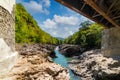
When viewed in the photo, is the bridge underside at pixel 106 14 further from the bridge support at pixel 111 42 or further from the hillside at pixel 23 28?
the hillside at pixel 23 28

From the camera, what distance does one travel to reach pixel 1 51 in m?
10.7

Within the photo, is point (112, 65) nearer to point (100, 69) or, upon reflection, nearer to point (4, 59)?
point (100, 69)

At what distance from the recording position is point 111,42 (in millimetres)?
20609

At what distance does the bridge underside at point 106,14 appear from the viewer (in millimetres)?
13805

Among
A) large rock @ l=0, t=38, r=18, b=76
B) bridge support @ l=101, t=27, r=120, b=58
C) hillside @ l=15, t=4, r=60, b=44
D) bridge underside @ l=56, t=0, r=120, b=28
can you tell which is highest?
hillside @ l=15, t=4, r=60, b=44

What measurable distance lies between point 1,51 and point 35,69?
1.79 meters

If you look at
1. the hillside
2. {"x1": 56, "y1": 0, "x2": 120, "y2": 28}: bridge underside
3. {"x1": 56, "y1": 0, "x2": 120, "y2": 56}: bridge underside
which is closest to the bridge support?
{"x1": 56, "y1": 0, "x2": 120, "y2": 56}: bridge underside

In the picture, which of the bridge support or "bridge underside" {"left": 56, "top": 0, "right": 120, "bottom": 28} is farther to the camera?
the bridge support

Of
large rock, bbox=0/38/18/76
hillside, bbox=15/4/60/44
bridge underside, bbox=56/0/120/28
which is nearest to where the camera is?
large rock, bbox=0/38/18/76

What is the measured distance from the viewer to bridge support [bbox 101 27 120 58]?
20.0m

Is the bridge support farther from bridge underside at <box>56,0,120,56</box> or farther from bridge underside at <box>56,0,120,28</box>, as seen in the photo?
bridge underside at <box>56,0,120,28</box>

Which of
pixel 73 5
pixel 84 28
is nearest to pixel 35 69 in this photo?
pixel 73 5

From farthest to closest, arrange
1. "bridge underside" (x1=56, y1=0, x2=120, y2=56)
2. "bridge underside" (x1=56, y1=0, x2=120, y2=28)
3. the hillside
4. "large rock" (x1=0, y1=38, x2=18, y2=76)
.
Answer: the hillside < "bridge underside" (x1=56, y1=0, x2=120, y2=56) < "bridge underside" (x1=56, y1=0, x2=120, y2=28) < "large rock" (x1=0, y1=38, x2=18, y2=76)

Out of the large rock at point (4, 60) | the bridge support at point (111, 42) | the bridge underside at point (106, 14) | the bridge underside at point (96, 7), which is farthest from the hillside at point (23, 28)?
the large rock at point (4, 60)
